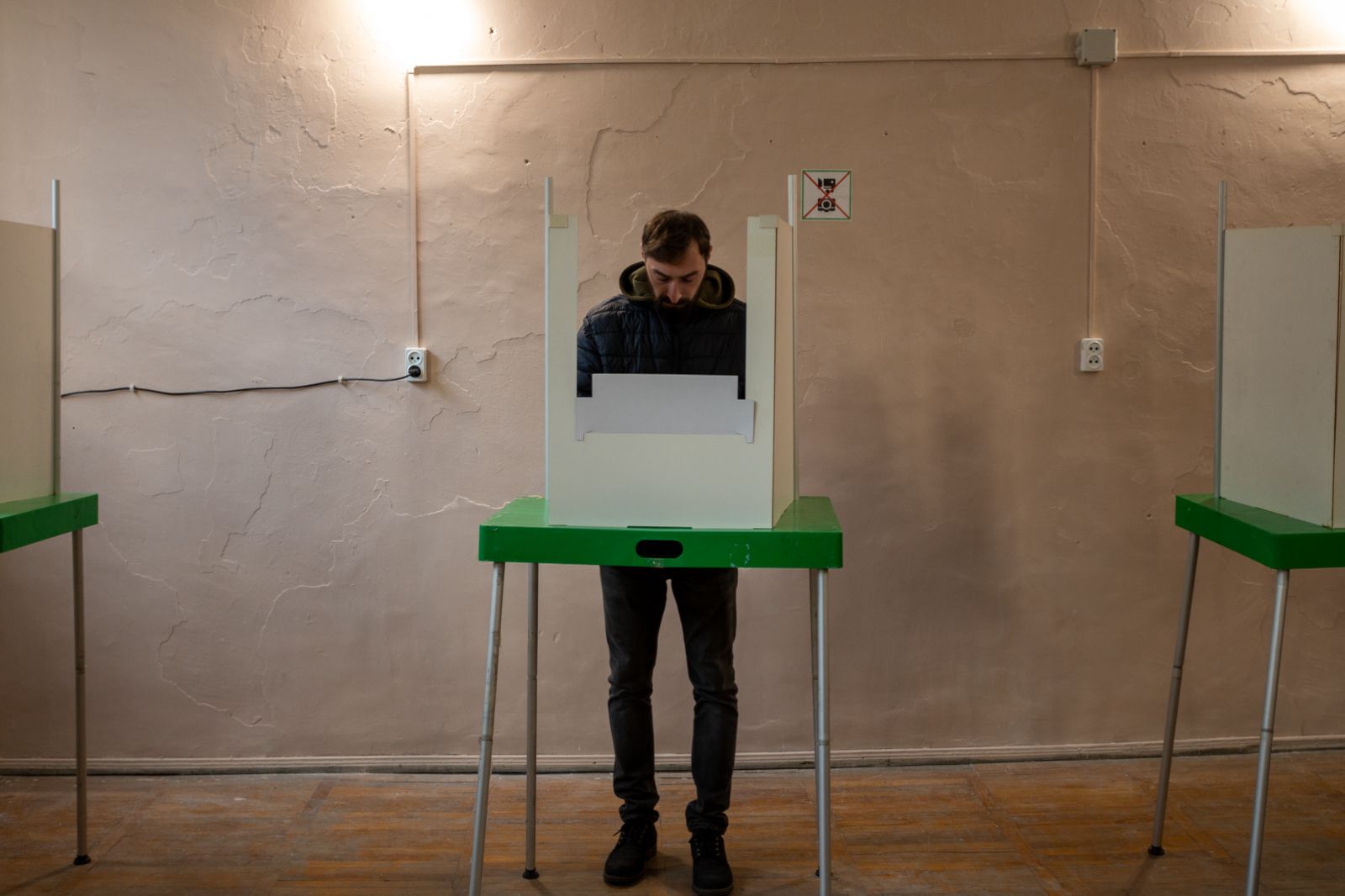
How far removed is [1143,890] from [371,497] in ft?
6.66

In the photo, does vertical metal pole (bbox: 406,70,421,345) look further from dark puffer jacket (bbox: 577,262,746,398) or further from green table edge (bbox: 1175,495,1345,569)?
green table edge (bbox: 1175,495,1345,569)

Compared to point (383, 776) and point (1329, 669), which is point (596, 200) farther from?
point (1329, 669)

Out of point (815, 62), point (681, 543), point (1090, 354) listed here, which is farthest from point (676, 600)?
point (815, 62)

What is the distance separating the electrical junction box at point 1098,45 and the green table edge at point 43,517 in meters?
2.58

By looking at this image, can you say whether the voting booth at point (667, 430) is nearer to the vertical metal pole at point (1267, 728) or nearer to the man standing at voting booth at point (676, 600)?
the man standing at voting booth at point (676, 600)

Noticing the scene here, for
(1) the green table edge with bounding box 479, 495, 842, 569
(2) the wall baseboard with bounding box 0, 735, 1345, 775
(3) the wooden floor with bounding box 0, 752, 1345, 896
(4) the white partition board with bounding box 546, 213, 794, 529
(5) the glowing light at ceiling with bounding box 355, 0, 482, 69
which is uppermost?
(5) the glowing light at ceiling with bounding box 355, 0, 482, 69

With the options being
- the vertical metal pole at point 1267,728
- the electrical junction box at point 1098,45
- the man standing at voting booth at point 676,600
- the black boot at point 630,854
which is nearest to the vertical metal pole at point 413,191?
the man standing at voting booth at point 676,600

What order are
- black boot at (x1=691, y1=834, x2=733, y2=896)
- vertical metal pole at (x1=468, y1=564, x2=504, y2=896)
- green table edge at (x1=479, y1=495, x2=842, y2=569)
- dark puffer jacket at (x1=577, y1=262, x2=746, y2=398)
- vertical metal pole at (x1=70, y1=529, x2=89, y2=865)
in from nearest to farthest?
1. green table edge at (x1=479, y1=495, x2=842, y2=569)
2. vertical metal pole at (x1=468, y1=564, x2=504, y2=896)
3. dark puffer jacket at (x1=577, y1=262, x2=746, y2=398)
4. black boot at (x1=691, y1=834, x2=733, y2=896)
5. vertical metal pole at (x1=70, y1=529, x2=89, y2=865)

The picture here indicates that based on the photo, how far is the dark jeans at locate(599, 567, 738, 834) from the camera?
2303 mm

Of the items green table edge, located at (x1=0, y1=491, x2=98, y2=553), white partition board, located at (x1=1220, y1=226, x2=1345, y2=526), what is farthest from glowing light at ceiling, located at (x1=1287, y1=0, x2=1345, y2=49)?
green table edge, located at (x1=0, y1=491, x2=98, y2=553)

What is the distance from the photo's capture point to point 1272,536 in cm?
199

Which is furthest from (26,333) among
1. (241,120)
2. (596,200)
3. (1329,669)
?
(1329,669)

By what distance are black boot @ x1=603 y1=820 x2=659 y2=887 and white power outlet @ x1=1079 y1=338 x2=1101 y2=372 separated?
161 cm

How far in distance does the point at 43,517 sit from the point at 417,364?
985 mm
